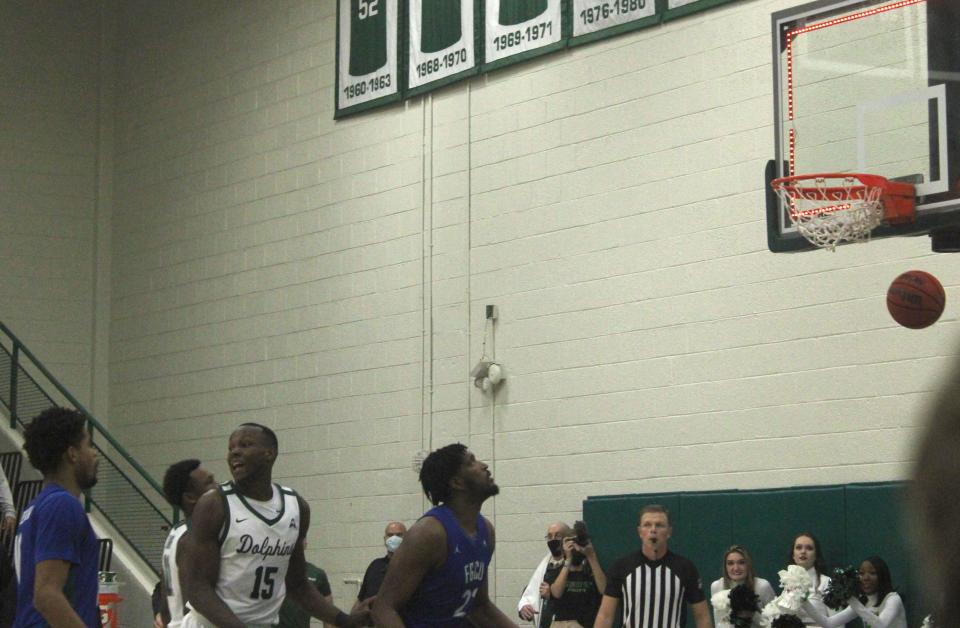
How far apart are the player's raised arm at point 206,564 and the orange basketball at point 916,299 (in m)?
4.24

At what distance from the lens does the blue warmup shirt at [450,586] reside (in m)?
5.70

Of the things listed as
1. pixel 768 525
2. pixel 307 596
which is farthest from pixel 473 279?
pixel 307 596

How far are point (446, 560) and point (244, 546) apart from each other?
0.81m

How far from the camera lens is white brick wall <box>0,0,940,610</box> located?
10352mm

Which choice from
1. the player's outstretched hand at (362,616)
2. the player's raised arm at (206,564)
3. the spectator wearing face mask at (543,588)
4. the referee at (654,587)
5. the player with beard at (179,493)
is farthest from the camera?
the spectator wearing face mask at (543,588)

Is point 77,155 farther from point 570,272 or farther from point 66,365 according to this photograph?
point 570,272

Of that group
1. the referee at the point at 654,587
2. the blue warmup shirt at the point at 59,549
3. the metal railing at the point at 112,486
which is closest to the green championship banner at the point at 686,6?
the referee at the point at 654,587

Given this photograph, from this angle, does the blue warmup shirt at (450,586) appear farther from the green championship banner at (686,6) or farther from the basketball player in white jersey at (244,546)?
the green championship banner at (686,6)

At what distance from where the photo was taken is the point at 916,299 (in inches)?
314

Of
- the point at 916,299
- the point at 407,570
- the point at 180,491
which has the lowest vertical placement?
the point at 407,570

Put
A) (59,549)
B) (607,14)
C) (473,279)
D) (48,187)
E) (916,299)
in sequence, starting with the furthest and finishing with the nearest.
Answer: (48,187)
(473,279)
(607,14)
(916,299)
(59,549)

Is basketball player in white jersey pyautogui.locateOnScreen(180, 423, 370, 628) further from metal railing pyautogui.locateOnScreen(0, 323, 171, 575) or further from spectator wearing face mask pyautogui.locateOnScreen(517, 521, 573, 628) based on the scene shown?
metal railing pyautogui.locateOnScreen(0, 323, 171, 575)

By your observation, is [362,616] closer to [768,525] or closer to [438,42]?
[768,525]

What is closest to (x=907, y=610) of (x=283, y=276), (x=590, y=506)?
(x=590, y=506)
